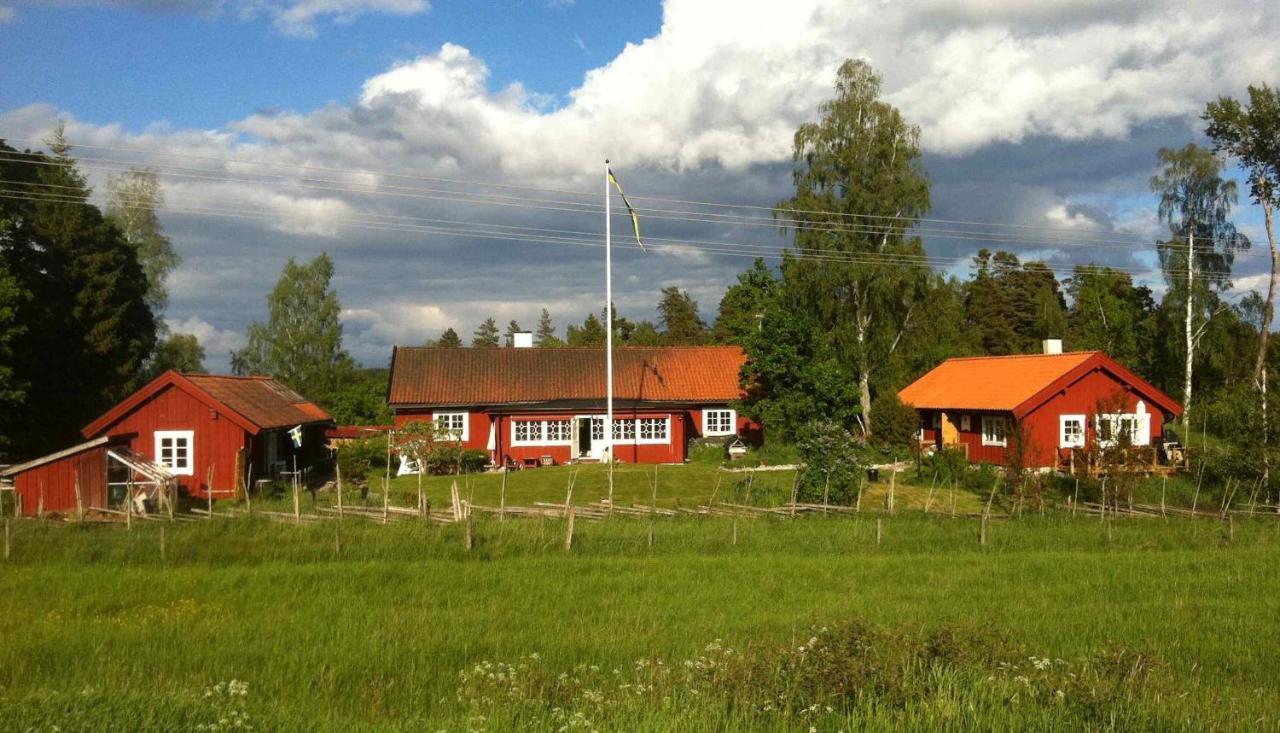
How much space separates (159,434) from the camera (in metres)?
29.5

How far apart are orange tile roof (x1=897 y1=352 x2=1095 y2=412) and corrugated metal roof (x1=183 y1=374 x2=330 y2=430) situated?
24.3 metres

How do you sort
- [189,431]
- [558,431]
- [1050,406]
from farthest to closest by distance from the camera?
[558,431] → [1050,406] → [189,431]

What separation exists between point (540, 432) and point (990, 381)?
59.3ft

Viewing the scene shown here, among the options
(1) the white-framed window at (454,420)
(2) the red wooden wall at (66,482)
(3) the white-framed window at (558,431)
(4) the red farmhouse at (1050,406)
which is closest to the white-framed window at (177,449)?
(2) the red wooden wall at (66,482)

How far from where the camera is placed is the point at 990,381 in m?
38.4

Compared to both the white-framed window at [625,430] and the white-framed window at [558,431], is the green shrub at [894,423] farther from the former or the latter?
the white-framed window at [558,431]

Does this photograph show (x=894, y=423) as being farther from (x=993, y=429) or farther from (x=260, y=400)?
(x=260, y=400)

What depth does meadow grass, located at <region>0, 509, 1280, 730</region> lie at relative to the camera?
7883mm

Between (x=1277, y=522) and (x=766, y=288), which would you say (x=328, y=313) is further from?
(x=1277, y=522)

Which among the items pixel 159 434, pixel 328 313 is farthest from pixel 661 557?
pixel 328 313

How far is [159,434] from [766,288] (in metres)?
35.3

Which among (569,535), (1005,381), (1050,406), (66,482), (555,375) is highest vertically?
(555,375)

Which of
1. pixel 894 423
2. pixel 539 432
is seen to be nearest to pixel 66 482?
pixel 539 432

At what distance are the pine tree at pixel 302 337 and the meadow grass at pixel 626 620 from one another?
42410 millimetres
